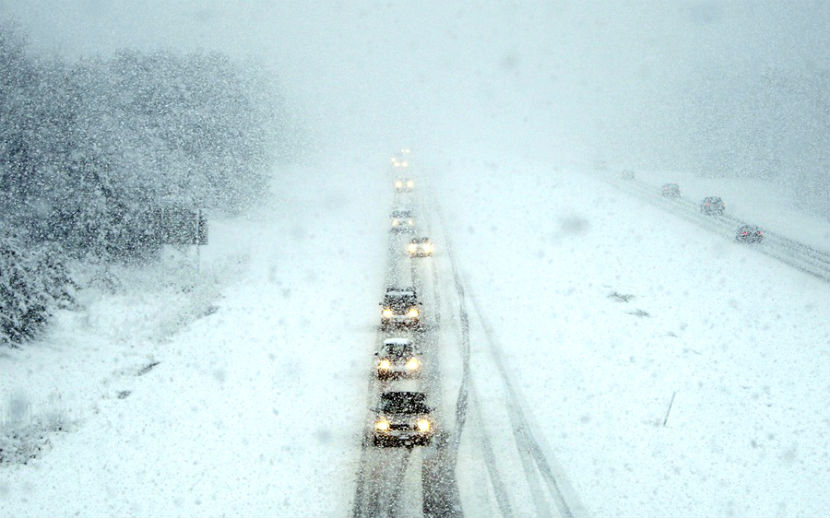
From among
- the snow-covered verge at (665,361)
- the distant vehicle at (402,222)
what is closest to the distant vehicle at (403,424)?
the snow-covered verge at (665,361)

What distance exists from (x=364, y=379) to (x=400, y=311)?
447 centimetres

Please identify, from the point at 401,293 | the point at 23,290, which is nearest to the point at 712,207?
the point at 401,293

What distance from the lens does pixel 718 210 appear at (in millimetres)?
46844

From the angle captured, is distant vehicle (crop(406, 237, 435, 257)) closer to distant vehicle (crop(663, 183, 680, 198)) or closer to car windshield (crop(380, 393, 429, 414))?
car windshield (crop(380, 393, 429, 414))

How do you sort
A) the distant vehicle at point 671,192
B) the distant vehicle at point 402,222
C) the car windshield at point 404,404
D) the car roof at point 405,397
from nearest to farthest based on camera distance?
the car windshield at point 404,404 → the car roof at point 405,397 → the distant vehicle at point 402,222 → the distant vehicle at point 671,192

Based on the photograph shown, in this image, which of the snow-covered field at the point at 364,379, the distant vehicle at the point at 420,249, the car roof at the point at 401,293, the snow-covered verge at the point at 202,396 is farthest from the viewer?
the distant vehicle at the point at 420,249

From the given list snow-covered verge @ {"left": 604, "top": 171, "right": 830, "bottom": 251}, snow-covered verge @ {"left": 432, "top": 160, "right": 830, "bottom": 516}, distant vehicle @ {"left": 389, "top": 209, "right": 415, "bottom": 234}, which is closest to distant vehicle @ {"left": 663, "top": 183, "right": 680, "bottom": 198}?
snow-covered verge @ {"left": 604, "top": 171, "right": 830, "bottom": 251}

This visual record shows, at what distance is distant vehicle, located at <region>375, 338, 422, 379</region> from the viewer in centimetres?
1959

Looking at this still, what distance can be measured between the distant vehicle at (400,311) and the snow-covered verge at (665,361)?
3.86m

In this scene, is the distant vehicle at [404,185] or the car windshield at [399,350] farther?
the distant vehicle at [404,185]

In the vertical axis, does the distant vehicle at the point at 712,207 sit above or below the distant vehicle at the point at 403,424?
above

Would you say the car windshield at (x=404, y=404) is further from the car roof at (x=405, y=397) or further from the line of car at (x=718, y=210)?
the line of car at (x=718, y=210)

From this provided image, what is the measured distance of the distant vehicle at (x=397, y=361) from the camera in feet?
64.3

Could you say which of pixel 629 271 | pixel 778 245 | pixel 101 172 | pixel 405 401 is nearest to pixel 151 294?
pixel 101 172
